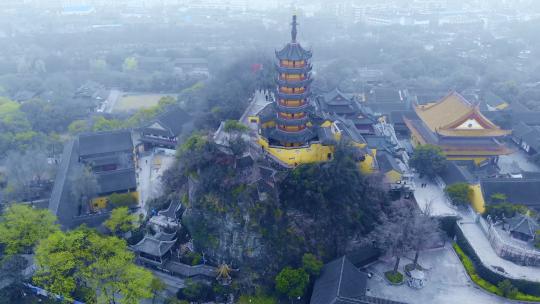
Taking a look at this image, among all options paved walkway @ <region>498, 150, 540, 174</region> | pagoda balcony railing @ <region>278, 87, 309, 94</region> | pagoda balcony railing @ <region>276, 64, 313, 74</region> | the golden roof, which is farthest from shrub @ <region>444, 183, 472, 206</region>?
pagoda balcony railing @ <region>276, 64, 313, 74</region>

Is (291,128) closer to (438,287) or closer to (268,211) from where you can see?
(268,211)

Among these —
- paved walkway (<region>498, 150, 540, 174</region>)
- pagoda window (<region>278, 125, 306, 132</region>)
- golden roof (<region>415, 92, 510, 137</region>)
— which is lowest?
paved walkway (<region>498, 150, 540, 174</region>)

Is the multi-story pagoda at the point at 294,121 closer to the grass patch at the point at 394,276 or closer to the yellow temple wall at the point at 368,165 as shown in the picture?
the yellow temple wall at the point at 368,165

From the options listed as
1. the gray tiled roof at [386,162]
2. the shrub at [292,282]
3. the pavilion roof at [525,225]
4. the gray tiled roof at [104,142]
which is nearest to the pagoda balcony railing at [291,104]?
the gray tiled roof at [386,162]

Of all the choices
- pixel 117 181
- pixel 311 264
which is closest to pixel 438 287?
pixel 311 264

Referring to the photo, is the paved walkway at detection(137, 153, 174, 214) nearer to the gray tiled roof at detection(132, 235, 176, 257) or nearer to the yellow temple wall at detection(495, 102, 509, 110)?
the gray tiled roof at detection(132, 235, 176, 257)

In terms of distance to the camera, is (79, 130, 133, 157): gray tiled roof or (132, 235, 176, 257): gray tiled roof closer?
(132, 235, 176, 257): gray tiled roof

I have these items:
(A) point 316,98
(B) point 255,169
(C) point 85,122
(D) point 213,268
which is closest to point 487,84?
(A) point 316,98

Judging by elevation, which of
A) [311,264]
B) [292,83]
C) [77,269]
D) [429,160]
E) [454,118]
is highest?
[292,83]
